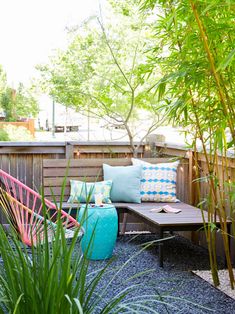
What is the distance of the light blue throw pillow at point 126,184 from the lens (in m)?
5.43

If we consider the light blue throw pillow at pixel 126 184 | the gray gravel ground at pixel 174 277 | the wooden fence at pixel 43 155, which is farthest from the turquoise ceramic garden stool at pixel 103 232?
the wooden fence at pixel 43 155

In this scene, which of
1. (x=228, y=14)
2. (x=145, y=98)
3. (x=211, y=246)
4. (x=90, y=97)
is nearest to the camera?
(x=228, y=14)

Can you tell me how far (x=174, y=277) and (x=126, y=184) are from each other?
5.69 feet

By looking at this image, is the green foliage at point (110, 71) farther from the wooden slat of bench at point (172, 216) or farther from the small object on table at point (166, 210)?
the small object on table at point (166, 210)

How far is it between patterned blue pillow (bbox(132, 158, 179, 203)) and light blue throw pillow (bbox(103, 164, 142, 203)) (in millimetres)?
85

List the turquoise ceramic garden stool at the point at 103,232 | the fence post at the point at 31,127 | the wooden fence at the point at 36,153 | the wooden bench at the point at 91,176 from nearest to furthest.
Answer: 1. the turquoise ceramic garden stool at the point at 103,232
2. the wooden bench at the point at 91,176
3. the wooden fence at the point at 36,153
4. the fence post at the point at 31,127

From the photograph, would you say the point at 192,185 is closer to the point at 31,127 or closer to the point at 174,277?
the point at 174,277

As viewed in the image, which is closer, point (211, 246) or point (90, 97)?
point (211, 246)

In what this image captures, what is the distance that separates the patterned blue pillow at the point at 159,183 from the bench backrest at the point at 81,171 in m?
0.20

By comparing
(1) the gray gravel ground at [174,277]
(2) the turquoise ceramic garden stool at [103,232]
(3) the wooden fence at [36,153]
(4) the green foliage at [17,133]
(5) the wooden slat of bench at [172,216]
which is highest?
(4) the green foliage at [17,133]

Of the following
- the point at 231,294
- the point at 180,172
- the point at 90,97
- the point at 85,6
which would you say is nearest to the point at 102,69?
the point at 90,97

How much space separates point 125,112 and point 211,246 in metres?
3.16

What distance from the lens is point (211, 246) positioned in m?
3.95

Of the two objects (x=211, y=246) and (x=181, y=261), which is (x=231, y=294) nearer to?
(x=211, y=246)
